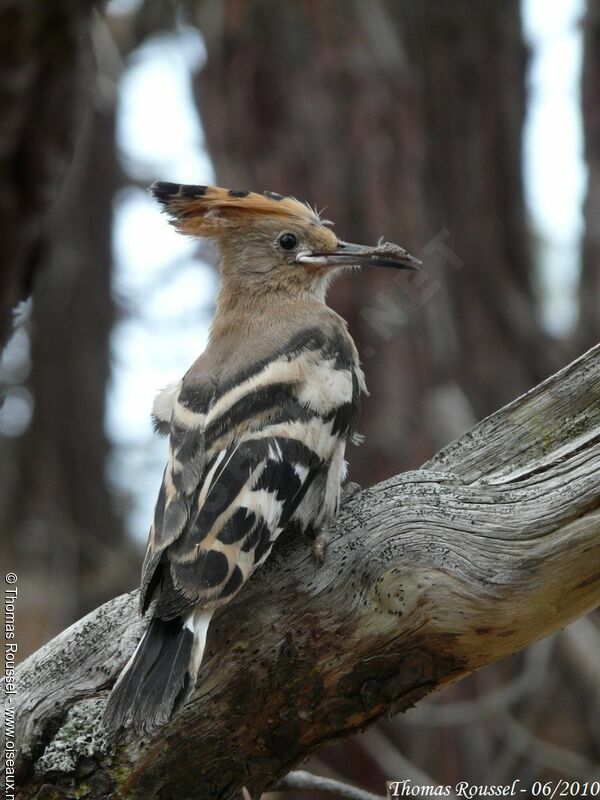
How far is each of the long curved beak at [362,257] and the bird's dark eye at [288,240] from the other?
0.04 m

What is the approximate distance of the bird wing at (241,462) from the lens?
2.30 metres

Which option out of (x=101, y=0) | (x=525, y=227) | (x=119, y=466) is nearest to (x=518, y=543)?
(x=101, y=0)

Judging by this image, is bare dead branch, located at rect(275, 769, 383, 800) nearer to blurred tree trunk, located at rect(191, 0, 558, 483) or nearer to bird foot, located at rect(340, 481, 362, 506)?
bird foot, located at rect(340, 481, 362, 506)

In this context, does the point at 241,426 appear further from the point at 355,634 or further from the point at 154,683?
the point at 154,683

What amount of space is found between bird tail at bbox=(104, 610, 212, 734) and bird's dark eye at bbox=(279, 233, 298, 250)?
1486mm

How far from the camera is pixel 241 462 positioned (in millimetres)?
2504

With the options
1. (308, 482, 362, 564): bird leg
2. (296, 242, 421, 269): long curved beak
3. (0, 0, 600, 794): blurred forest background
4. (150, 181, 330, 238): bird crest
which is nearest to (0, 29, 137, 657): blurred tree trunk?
(0, 0, 600, 794): blurred forest background

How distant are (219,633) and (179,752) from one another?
26 centimetres

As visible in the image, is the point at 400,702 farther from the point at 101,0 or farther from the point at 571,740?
the point at 571,740

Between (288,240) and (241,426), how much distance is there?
1.00 m

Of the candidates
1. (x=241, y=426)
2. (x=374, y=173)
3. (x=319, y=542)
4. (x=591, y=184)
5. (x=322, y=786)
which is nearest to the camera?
(x=319, y=542)

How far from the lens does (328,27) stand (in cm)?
557

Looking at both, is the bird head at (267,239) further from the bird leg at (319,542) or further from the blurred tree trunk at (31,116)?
the blurred tree trunk at (31,116)

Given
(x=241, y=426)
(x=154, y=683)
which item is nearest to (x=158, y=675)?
(x=154, y=683)
